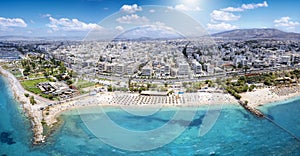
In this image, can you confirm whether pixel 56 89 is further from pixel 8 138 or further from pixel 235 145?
pixel 235 145

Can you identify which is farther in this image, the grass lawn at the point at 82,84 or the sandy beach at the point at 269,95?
the grass lawn at the point at 82,84

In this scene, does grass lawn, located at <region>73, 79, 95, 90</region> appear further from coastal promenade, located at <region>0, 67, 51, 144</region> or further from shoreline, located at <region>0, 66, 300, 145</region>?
coastal promenade, located at <region>0, 67, 51, 144</region>

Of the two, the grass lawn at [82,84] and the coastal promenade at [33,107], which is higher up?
the grass lawn at [82,84]

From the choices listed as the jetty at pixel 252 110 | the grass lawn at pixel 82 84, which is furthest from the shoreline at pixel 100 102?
the grass lawn at pixel 82 84

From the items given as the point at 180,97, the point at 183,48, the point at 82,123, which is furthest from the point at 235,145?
→ the point at 183,48

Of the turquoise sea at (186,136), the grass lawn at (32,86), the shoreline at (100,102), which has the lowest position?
the turquoise sea at (186,136)

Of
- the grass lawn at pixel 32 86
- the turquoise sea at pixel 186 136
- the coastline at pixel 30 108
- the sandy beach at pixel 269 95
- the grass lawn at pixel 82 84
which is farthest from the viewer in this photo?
the grass lawn at pixel 82 84

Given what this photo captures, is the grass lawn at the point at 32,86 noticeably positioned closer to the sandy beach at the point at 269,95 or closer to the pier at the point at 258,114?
the pier at the point at 258,114

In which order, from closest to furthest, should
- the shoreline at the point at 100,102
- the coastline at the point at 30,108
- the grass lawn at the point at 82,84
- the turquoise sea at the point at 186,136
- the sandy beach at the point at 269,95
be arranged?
the turquoise sea at the point at 186,136 < the coastline at the point at 30,108 < the shoreline at the point at 100,102 < the sandy beach at the point at 269,95 < the grass lawn at the point at 82,84
